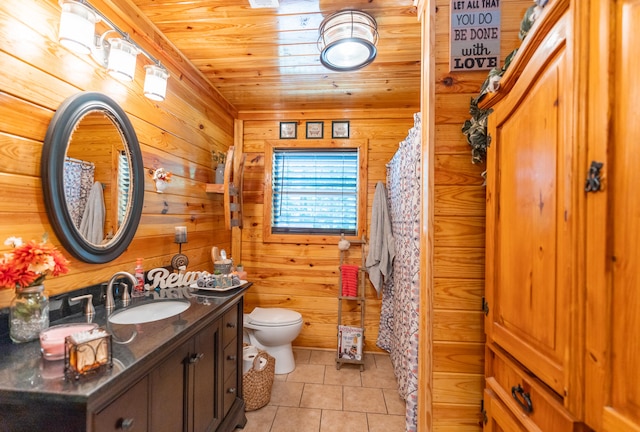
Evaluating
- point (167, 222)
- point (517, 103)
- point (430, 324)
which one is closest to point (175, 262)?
point (167, 222)

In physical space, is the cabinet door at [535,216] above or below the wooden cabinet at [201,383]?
above

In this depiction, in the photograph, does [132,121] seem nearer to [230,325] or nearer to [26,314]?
[26,314]

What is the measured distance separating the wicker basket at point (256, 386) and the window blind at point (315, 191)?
53.0 inches

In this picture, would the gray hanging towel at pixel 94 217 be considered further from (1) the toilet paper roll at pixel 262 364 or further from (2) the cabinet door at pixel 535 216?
(2) the cabinet door at pixel 535 216

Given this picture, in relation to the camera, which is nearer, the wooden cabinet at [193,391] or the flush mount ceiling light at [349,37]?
the wooden cabinet at [193,391]

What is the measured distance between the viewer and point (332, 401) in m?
2.07

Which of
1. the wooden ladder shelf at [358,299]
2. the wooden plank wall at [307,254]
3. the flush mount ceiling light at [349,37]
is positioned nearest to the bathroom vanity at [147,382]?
the wooden ladder shelf at [358,299]

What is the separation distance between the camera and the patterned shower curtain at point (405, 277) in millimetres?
1599

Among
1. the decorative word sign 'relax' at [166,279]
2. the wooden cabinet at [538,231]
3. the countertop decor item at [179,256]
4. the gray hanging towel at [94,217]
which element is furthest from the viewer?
the countertop decor item at [179,256]

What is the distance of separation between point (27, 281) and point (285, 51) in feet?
6.00

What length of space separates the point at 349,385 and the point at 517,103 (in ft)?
7.36

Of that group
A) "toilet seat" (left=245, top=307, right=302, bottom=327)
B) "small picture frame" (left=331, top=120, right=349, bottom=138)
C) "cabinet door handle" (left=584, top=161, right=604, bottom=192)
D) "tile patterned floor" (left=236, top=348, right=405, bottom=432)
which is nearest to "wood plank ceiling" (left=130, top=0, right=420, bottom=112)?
"small picture frame" (left=331, top=120, right=349, bottom=138)

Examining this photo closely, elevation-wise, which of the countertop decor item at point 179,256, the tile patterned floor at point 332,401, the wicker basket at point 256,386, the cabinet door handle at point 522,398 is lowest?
the tile patterned floor at point 332,401

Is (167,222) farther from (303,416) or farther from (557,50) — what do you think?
(557,50)
